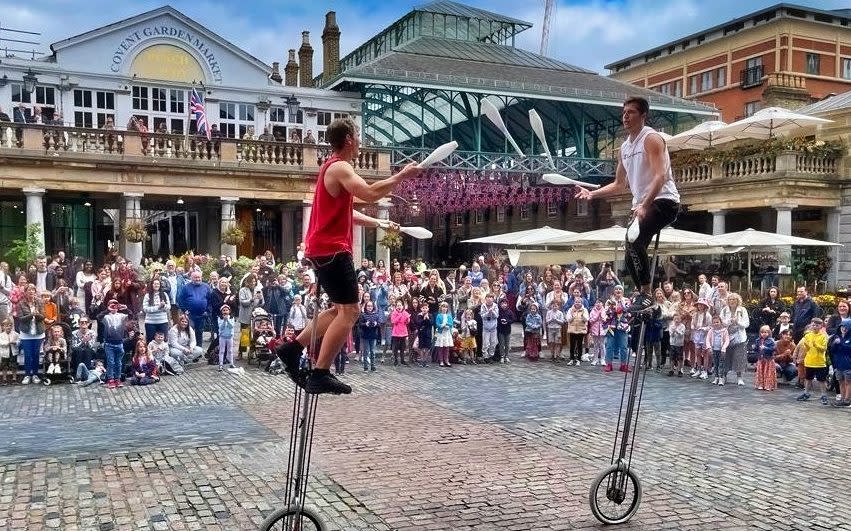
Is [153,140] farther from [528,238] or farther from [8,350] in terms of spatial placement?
[528,238]

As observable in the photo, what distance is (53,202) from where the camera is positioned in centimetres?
2509

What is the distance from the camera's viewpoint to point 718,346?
13.8 metres

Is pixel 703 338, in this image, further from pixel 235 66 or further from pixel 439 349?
pixel 235 66

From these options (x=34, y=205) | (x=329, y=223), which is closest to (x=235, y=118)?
(x=34, y=205)

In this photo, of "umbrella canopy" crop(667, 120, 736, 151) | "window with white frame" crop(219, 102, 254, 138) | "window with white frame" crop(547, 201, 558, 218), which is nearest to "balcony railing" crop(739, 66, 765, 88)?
"window with white frame" crop(547, 201, 558, 218)

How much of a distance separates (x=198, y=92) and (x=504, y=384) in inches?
631

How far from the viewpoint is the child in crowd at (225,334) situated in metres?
14.3

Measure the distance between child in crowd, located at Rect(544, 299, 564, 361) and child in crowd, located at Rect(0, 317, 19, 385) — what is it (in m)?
10.1

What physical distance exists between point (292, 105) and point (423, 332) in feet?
46.6

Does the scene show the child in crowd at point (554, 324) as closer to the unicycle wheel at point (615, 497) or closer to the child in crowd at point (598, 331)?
the child in crowd at point (598, 331)

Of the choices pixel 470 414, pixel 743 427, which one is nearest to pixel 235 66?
pixel 470 414

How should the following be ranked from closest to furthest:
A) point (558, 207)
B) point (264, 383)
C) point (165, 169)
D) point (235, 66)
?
point (264, 383)
point (165, 169)
point (235, 66)
point (558, 207)

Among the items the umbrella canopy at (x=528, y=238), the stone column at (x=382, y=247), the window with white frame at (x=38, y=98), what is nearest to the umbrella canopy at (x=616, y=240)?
the umbrella canopy at (x=528, y=238)

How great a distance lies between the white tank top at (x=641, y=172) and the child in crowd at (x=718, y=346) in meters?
9.08
